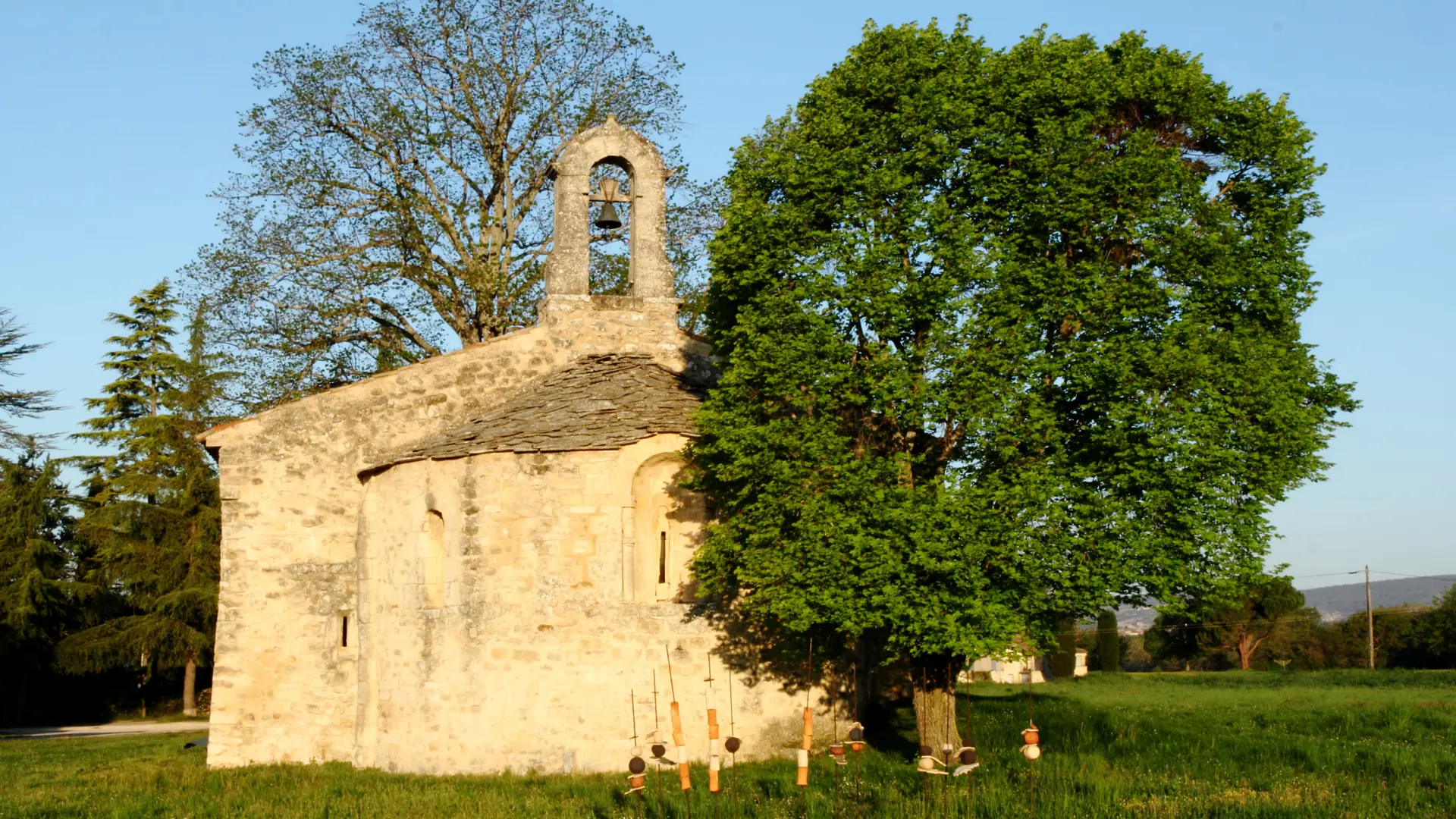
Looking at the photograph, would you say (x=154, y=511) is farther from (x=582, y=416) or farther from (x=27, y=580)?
(x=582, y=416)

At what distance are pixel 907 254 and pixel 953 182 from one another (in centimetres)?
116

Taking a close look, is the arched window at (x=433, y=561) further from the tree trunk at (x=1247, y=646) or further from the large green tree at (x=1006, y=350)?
the tree trunk at (x=1247, y=646)

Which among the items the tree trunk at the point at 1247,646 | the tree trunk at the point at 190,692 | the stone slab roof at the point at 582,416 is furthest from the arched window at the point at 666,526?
the tree trunk at the point at 1247,646

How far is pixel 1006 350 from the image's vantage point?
13.5 meters

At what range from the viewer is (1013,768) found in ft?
43.4

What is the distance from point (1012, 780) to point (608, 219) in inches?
397

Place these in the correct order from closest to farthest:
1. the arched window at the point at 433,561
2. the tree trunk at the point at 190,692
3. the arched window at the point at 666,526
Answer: the arched window at the point at 666,526
the arched window at the point at 433,561
the tree trunk at the point at 190,692

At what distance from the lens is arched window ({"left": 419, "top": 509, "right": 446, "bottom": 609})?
16.6 m

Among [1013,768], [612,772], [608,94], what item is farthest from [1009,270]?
[608,94]

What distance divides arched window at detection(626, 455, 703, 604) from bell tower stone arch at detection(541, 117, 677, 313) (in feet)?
11.4

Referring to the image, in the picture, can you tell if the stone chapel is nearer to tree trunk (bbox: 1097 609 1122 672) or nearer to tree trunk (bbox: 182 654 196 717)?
tree trunk (bbox: 182 654 196 717)

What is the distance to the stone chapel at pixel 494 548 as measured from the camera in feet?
51.3

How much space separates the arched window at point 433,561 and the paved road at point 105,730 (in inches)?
558

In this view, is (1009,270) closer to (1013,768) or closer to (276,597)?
(1013,768)
